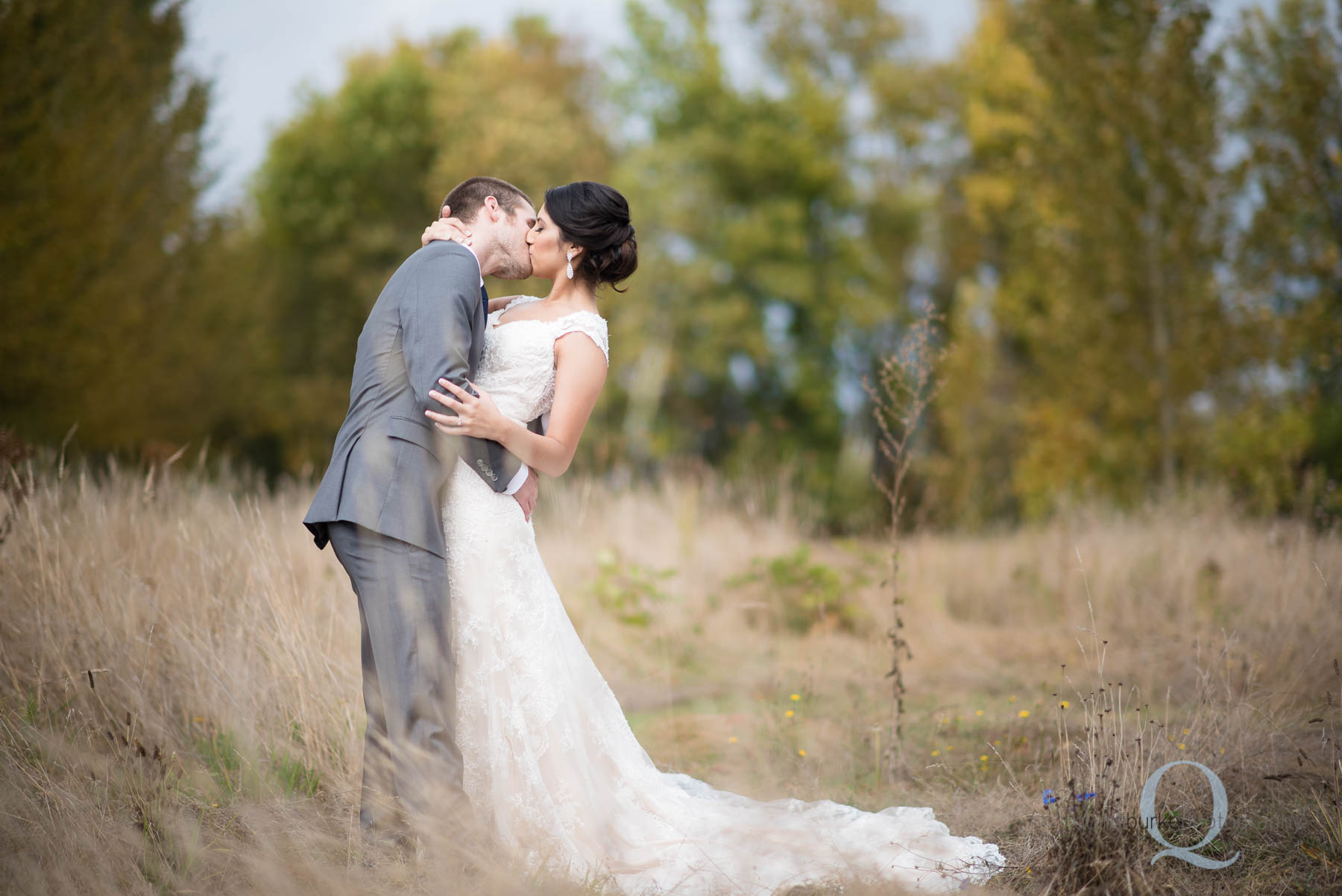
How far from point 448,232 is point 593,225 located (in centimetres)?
50

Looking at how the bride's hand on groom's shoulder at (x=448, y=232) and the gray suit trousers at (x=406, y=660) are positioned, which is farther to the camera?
the bride's hand on groom's shoulder at (x=448, y=232)

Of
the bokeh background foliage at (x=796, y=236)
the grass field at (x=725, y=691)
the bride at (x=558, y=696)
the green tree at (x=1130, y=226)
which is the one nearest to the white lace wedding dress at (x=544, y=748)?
the bride at (x=558, y=696)

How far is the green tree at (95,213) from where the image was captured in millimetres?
8562

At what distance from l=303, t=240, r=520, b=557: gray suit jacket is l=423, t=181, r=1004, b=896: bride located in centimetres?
18

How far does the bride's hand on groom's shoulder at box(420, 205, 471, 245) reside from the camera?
316 centimetres

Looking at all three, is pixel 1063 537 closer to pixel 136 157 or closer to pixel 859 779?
pixel 859 779

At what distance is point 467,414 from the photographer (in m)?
2.82

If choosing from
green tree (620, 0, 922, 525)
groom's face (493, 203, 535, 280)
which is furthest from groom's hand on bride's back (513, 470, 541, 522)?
green tree (620, 0, 922, 525)

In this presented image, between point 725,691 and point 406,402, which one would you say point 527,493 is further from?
point 725,691

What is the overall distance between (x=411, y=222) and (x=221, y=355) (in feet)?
27.3

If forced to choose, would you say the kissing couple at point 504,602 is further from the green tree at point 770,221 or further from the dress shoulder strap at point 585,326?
the green tree at point 770,221

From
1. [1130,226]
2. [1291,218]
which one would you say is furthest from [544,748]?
[1291,218]

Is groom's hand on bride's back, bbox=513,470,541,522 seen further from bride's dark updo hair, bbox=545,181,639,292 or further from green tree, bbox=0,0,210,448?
green tree, bbox=0,0,210,448

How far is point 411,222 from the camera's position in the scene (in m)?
23.3
